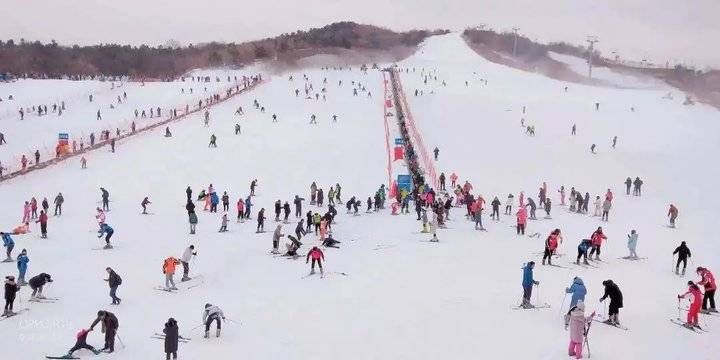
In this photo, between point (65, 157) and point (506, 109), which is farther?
point (506, 109)

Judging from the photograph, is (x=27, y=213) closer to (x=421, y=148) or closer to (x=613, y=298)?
(x=613, y=298)

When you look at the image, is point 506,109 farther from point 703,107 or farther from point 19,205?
point 19,205

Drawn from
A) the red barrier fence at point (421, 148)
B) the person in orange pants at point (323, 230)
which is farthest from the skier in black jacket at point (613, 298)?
the red barrier fence at point (421, 148)

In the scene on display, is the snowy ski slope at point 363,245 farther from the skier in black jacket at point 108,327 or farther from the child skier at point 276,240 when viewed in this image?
the child skier at point 276,240

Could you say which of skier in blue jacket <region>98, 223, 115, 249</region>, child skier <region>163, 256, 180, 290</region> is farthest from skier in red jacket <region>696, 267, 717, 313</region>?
skier in blue jacket <region>98, 223, 115, 249</region>

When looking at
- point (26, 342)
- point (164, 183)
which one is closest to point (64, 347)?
point (26, 342)
